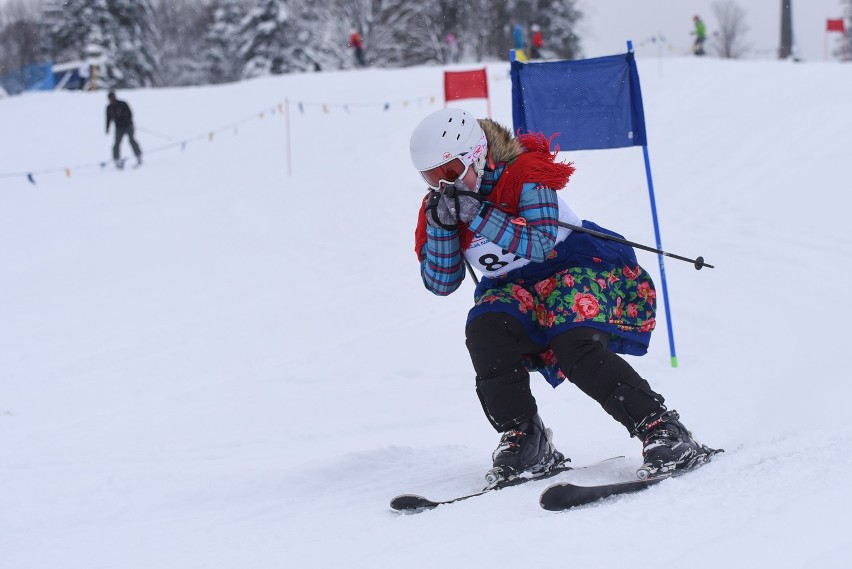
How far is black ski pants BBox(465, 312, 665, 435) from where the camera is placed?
2996mm

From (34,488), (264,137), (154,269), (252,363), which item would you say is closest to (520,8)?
(264,137)

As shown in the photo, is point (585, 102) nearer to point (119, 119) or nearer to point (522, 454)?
point (522, 454)

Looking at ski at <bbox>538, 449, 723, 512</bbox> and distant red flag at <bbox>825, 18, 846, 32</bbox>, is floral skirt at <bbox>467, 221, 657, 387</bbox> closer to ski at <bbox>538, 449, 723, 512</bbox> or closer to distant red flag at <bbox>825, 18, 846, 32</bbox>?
ski at <bbox>538, 449, 723, 512</bbox>

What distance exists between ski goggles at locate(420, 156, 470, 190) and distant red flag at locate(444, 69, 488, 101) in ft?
37.0

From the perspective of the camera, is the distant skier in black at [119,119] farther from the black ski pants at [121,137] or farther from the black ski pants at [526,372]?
the black ski pants at [526,372]

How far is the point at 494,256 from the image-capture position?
3.23 m

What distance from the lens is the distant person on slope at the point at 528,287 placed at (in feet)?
9.85

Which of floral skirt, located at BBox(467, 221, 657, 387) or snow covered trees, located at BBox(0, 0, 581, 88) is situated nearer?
floral skirt, located at BBox(467, 221, 657, 387)

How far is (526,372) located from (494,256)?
0.46 m

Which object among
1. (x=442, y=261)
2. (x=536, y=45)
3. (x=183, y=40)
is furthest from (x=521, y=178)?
(x=183, y=40)

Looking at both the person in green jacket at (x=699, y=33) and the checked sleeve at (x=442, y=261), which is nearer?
the checked sleeve at (x=442, y=261)

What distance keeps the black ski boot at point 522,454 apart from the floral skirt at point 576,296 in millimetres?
229

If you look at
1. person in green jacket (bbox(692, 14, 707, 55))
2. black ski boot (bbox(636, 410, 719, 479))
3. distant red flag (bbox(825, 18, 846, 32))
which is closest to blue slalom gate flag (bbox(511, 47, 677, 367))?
black ski boot (bbox(636, 410, 719, 479))

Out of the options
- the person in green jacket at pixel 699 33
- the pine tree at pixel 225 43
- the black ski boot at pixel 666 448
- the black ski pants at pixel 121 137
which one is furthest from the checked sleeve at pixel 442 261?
the pine tree at pixel 225 43
